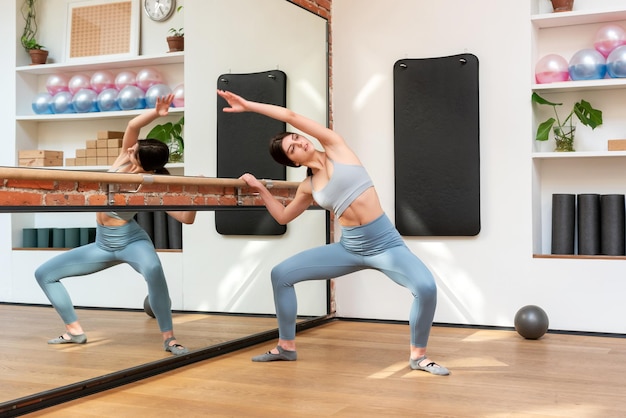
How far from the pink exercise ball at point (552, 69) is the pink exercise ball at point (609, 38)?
0.81 feet

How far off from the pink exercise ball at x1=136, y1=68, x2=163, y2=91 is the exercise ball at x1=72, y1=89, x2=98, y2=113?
10.9 inches

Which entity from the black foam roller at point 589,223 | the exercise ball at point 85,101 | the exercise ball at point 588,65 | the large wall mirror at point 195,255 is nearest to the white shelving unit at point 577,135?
the exercise ball at point 588,65

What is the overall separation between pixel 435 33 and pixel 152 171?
2.59 metres

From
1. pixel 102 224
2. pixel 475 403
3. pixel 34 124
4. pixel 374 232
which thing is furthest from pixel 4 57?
pixel 475 403

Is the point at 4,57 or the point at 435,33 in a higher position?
the point at 435,33

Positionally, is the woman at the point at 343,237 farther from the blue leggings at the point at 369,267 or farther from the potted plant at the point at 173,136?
the potted plant at the point at 173,136

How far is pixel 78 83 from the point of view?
4.07 meters

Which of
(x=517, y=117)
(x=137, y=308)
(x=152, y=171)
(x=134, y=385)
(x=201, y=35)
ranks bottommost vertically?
(x=134, y=385)

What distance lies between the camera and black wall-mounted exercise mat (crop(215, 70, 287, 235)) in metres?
4.97

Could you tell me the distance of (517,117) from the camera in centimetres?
566

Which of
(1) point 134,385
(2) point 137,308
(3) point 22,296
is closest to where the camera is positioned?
(3) point 22,296

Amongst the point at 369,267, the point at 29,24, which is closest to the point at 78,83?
the point at 29,24

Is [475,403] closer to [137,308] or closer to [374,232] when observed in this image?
[374,232]

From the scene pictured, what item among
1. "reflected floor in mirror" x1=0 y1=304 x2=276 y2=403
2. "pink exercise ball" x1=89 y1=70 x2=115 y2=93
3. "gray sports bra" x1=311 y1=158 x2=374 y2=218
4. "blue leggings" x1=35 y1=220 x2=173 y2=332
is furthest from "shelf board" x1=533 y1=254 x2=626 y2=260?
"pink exercise ball" x1=89 y1=70 x2=115 y2=93
